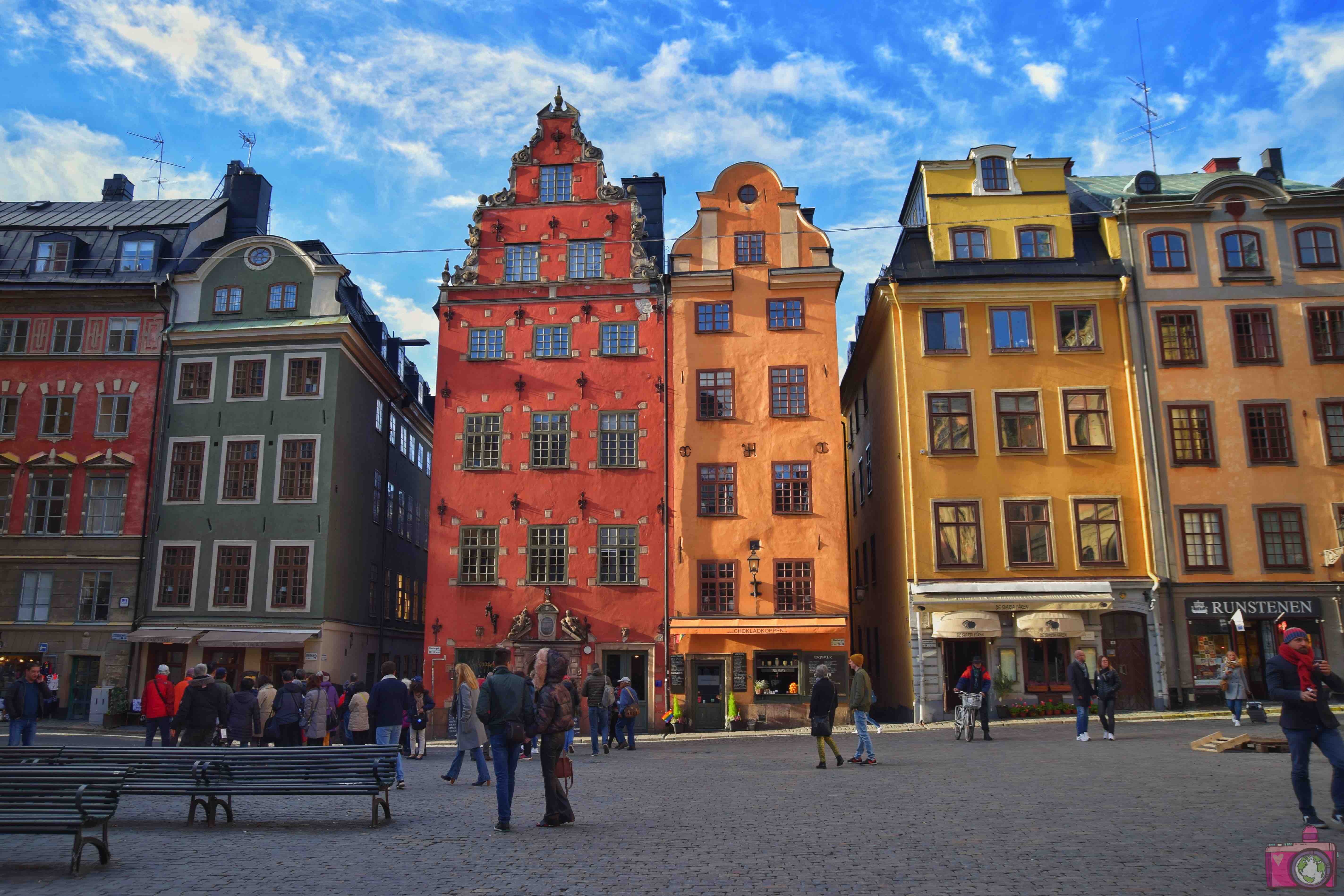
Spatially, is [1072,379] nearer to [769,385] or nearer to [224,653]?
[769,385]

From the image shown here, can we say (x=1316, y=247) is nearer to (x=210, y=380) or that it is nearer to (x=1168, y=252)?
(x=1168, y=252)

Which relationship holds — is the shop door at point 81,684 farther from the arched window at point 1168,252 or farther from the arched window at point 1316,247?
the arched window at point 1316,247

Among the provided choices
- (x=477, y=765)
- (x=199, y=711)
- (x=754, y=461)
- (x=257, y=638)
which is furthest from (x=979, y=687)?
(x=257, y=638)

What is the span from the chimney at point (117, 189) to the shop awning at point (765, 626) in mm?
32771

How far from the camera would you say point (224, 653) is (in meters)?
35.0

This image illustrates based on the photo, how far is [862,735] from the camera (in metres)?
18.7

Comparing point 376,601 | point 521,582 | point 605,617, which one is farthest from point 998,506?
point 376,601

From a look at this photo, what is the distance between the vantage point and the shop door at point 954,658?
32.3 metres

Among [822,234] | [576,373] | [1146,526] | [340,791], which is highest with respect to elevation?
[822,234]

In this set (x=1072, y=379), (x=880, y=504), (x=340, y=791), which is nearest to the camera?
(x=340, y=791)

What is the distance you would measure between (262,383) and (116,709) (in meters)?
11.7

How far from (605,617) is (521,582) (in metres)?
3.02

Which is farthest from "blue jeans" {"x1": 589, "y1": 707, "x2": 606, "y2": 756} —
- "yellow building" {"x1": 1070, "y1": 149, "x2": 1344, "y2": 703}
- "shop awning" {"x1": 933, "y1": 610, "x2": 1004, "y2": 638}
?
"yellow building" {"x1": 1070, "y1": 149, "x2": 1344, "y2": 703}

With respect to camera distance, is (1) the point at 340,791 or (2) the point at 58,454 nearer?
(1) the point at 340,791
